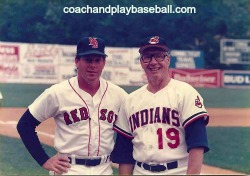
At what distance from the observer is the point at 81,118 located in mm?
2506

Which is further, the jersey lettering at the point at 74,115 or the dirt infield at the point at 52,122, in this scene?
the dirt infield at the point at 52,122

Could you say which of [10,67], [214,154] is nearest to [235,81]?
[214,154]

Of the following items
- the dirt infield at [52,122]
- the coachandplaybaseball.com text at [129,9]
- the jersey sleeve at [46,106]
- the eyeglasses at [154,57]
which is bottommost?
the dirt infield at [52,122]

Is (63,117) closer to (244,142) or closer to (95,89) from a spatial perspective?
(95,89)

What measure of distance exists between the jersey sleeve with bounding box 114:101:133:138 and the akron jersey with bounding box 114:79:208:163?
0.30 ft

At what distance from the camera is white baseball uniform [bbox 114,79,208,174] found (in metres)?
2.26

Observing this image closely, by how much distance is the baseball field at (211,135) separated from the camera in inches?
205

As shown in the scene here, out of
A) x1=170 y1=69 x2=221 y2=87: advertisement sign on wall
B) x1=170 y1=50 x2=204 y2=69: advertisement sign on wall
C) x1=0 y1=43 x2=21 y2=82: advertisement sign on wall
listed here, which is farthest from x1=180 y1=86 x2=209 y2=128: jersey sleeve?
x1=0 y1=43 x2=21 y2=82: advertisement sign on wall

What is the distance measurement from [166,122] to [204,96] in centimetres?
788

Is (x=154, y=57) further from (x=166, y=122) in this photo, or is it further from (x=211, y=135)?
(x=211, y=135)

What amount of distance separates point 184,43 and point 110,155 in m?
2.97

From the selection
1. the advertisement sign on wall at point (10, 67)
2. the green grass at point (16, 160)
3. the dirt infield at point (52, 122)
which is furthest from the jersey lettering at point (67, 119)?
the advertisement sign on wall at point (10, 67)

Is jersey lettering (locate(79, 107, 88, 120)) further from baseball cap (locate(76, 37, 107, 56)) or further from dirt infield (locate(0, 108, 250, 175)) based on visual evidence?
dirt infield (locate(0, 108, 250, 175))

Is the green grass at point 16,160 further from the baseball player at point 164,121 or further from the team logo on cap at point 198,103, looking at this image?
the team logo on cap at point 198,103
